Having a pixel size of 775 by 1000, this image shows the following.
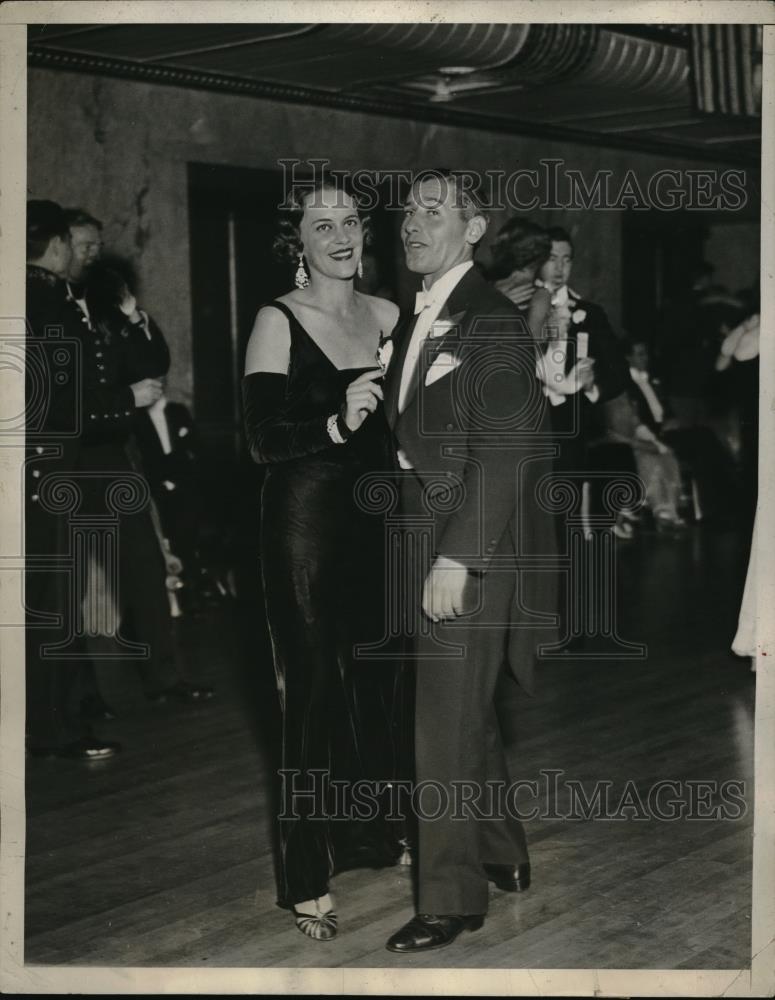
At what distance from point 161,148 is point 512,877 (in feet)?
16.9

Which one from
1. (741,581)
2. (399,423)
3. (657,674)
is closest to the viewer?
(399,423)

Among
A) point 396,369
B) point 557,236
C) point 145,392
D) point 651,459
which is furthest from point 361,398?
point 651,459

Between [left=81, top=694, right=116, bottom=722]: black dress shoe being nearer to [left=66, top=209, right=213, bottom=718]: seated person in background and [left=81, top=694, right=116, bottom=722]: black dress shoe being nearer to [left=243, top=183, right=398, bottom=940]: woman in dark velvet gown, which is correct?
[left=66, top=209, right=213, bottom=718]: seated person in background

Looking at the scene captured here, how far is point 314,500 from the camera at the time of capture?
10.8 ft

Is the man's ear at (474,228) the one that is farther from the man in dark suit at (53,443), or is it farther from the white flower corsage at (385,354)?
the man in dark suit at (53,443)

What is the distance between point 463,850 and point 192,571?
4.07m

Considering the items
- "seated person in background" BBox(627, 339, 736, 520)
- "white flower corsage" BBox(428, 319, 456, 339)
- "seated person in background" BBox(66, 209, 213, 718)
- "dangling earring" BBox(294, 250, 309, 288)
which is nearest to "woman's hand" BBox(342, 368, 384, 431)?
"white flower corsage" BBox(428, 319, 456, 339)

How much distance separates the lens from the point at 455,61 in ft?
23.1

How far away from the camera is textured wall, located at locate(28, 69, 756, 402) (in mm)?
7148

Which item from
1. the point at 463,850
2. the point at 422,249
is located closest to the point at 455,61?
the point at 422,249

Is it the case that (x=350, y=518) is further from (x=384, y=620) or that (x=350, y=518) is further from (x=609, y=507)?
(x=609, y=507)

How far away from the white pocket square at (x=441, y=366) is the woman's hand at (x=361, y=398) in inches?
4.2

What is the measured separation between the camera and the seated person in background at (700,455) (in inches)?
391

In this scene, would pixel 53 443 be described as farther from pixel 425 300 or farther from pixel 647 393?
pixel 647 393
